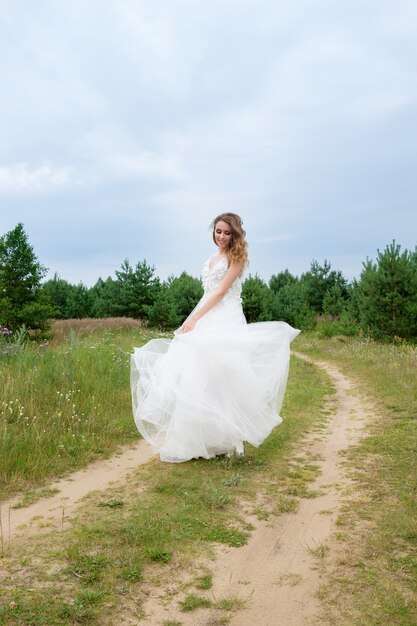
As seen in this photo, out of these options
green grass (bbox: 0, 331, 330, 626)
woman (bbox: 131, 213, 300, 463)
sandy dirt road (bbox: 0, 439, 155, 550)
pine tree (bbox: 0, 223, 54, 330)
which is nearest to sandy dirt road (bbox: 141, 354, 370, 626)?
green grass (bbox: 0, 331, 330, 626)

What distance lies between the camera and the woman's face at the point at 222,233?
6.58 meters

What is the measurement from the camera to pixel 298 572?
13.1ft

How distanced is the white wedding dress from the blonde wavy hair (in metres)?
0.18

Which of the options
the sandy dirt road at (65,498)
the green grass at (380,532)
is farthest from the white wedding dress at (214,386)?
the green grass at (380,532)

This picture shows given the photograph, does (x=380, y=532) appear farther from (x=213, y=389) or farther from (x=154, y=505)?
(x=213, y=389)

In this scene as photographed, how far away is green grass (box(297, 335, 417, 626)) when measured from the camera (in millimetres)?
3506

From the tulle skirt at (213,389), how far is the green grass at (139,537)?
0.33 meters

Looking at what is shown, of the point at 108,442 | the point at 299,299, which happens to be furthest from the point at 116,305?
the point at 108,442

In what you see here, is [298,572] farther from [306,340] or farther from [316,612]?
[306,340]

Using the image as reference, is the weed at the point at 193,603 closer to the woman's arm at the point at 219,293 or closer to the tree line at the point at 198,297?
the woman's arm at the point at 219,293

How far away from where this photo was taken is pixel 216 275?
22.0 ft

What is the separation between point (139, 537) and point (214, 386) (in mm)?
2322

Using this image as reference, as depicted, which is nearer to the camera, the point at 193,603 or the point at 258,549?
the point at 193,603

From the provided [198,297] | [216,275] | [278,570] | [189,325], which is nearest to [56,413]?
[189,325]
